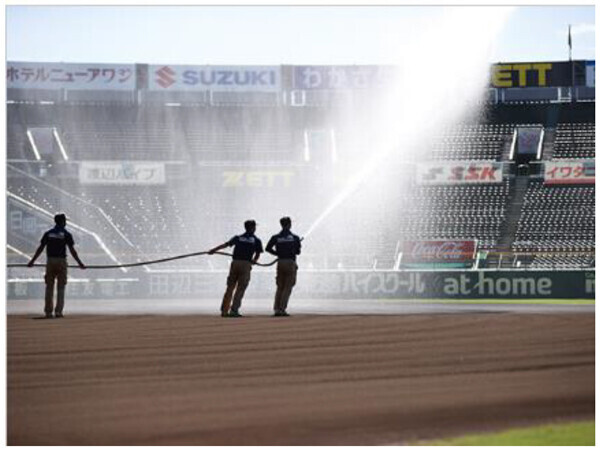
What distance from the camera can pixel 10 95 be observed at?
3484 centimetres

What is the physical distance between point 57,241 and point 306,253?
15824 millimetres

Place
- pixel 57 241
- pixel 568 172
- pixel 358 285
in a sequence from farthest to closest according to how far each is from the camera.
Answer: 1. pixel 568 172
2. pixel 358 285
3. pixel 57 241

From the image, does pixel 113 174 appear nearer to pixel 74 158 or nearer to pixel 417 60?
Answer: pixel 74 158

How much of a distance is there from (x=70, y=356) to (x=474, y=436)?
4074 millimetres

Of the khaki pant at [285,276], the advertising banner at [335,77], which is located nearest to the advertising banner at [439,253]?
the advertising banner at [335,77]

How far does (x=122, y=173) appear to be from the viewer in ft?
108

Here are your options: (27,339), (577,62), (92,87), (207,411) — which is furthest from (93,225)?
(207,411)

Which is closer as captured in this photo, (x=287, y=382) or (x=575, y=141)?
(x=287, y=382)

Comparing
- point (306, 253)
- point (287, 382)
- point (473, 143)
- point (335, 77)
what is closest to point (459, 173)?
point (473, 143)

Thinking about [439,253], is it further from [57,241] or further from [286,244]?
[57,241]

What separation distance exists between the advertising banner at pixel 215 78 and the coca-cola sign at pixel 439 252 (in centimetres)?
963

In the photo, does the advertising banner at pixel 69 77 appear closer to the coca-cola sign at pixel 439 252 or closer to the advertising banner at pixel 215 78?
the advertising banner at pixel 215 78

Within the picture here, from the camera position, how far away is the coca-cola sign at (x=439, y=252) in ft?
87.6

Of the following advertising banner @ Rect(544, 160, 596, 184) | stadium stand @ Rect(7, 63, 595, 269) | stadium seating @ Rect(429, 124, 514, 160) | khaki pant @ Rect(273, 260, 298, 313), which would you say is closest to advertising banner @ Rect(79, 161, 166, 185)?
stadium stand @ Rect(7, 63, 595, 269)
